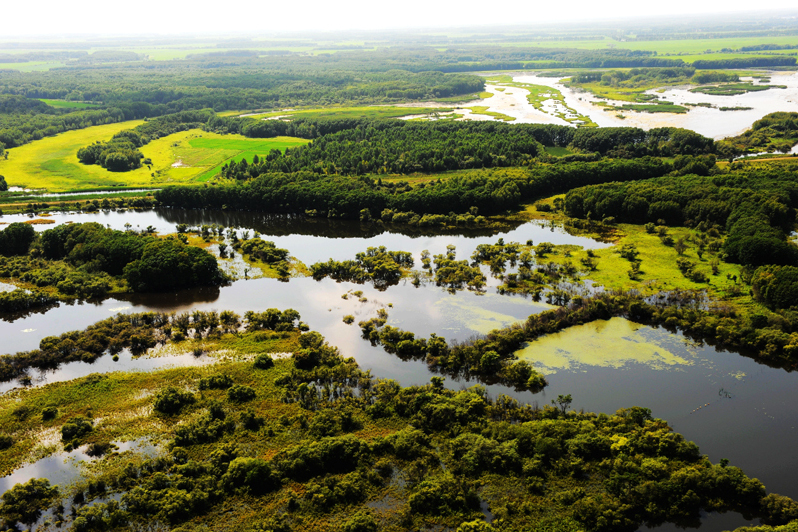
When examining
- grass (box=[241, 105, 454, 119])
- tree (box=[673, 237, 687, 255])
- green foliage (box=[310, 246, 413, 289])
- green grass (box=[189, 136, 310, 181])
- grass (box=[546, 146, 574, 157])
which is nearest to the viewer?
green foliage (box=[310, 246, 413, 289])

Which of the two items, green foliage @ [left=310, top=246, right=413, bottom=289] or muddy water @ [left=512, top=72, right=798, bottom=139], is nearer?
green foliage @ [left=310, top=246, right=413, bottom=289]

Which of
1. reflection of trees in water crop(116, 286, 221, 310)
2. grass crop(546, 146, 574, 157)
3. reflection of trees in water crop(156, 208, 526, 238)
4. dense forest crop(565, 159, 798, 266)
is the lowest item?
reflection of trees in water crop(116, 286, 221, 310)

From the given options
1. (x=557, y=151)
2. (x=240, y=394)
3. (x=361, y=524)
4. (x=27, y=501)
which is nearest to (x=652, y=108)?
(x=557, y=151)

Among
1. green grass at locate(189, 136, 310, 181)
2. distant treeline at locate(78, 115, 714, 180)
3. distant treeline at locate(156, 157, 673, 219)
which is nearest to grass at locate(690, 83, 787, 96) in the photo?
distant treeline at locate(78, 115, 714, 180)

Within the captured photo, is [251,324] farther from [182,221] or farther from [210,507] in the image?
[182,221]

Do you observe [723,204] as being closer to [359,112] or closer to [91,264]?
[91,264]

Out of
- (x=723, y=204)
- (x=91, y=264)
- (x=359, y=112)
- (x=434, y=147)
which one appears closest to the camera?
(x=91, y=264)

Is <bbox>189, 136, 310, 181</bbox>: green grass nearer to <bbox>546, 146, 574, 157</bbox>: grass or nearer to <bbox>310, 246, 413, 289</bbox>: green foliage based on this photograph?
<bbox>546, 146, 574, 157</bbox>: grass

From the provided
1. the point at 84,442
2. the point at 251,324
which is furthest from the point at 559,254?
the point at 84,442
